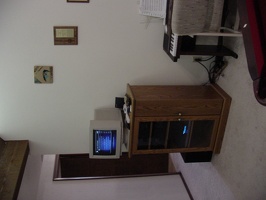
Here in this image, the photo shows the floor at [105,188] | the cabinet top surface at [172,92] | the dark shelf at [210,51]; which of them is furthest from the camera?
the floor at [105,188]

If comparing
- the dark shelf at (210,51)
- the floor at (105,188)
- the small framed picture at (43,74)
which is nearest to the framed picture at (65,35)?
the small framed picture at (43,74)

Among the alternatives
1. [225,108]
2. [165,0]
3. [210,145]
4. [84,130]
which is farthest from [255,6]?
[84,130]

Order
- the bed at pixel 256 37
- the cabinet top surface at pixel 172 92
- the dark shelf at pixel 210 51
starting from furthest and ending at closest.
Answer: the cabinet top surface at pixel 172 92, the dark shelf at pixel 210 51, the bed at pixel 256 37

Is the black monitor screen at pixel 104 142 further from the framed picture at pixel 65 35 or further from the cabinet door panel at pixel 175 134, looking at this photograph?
the framed picture at pixel 65 35

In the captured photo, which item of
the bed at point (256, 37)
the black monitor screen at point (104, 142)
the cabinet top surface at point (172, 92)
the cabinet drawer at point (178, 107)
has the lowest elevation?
the black monitor screen at point (104, 142)

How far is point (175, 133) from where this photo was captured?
2154 millimetres

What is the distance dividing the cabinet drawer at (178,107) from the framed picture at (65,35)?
0.70m

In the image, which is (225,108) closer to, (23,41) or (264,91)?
(264,91)

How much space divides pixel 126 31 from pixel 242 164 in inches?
51.0

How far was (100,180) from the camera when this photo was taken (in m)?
3.08

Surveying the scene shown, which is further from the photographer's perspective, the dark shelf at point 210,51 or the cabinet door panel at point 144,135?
the cabinet door panel at point 144,135

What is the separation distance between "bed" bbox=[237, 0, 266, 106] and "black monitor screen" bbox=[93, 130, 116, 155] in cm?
127

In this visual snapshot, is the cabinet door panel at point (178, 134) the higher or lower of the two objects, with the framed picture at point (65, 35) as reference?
lower

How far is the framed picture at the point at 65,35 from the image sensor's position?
6.56 feet
